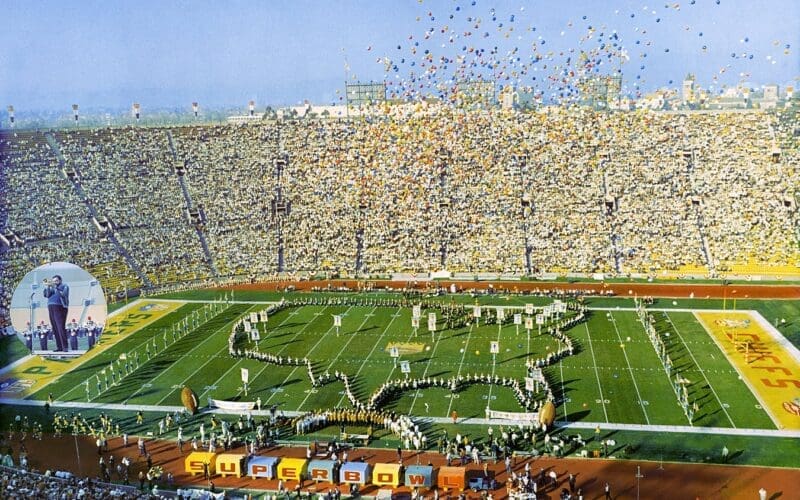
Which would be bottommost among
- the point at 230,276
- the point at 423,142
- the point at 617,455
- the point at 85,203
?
the point at 617,455

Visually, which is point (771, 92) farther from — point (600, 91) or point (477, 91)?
point (477, 91)

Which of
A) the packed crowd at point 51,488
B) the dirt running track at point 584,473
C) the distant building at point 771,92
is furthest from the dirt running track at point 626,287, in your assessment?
the distant building at point 771,92

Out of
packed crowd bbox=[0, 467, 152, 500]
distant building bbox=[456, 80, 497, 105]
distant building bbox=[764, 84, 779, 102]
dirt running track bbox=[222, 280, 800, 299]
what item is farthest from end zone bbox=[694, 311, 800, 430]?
distant building bbox=[764, 84, 779, 102]

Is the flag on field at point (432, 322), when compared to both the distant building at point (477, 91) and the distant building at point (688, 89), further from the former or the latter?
the distant building at point (688, 89)

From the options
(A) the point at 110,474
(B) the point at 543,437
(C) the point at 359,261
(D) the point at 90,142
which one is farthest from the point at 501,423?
(D) the point at 90,142

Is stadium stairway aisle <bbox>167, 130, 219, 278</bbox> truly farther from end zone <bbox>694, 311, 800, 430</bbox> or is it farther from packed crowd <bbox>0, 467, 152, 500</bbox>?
end zone <bbox>694, 311, 800, 430</bbox>

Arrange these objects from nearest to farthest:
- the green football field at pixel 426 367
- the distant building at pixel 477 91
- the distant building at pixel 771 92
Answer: the green football field at pixel 426 367
the distant building at pixel 477 91
the distant building at pixel 771 92

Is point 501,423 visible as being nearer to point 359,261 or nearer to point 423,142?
point 359,261
